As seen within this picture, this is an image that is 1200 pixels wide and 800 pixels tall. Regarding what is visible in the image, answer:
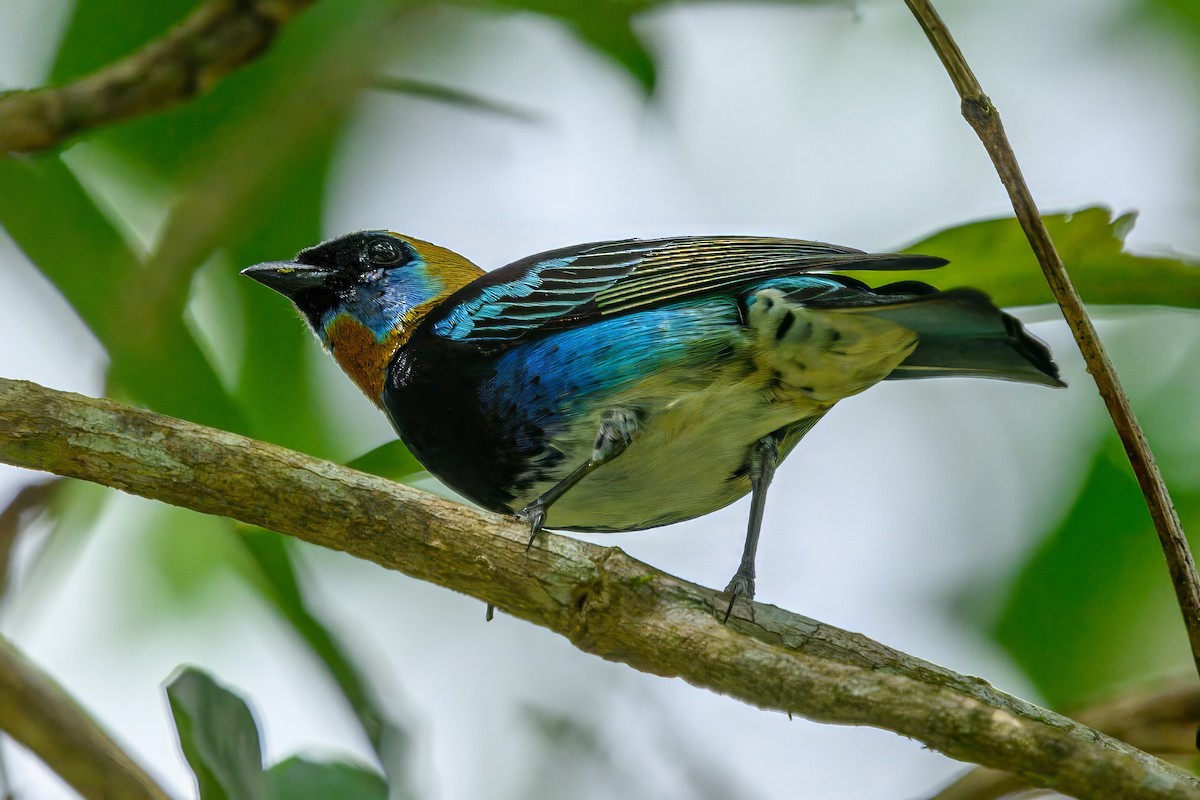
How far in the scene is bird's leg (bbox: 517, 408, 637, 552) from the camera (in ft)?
10.9

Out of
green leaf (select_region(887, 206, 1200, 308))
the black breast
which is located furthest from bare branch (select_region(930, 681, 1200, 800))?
the black breast

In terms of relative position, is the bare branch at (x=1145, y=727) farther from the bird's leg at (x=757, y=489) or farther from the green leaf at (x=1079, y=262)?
the green leaf at (x=1079, y=262)

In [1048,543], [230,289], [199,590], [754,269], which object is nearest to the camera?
[754,269]

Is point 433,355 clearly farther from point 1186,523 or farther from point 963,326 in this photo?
point 1186,523

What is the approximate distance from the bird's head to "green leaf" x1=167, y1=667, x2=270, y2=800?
1.37m

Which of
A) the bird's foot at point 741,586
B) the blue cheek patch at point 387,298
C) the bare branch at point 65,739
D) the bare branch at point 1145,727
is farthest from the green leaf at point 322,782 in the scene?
the blue cheek patch at point 387,298

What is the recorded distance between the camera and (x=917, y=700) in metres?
2.16

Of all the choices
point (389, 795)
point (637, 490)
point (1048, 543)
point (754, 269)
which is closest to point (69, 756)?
point (389, 795)

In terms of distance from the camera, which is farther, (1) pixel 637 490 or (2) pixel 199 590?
(2) pixel 199 590

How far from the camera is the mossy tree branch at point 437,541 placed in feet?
8.28

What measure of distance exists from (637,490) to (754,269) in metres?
0.71

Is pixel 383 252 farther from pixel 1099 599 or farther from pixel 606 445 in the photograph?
pixel 1099 599

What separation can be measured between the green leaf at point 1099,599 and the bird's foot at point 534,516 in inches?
85.5

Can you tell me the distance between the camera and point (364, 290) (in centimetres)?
396
